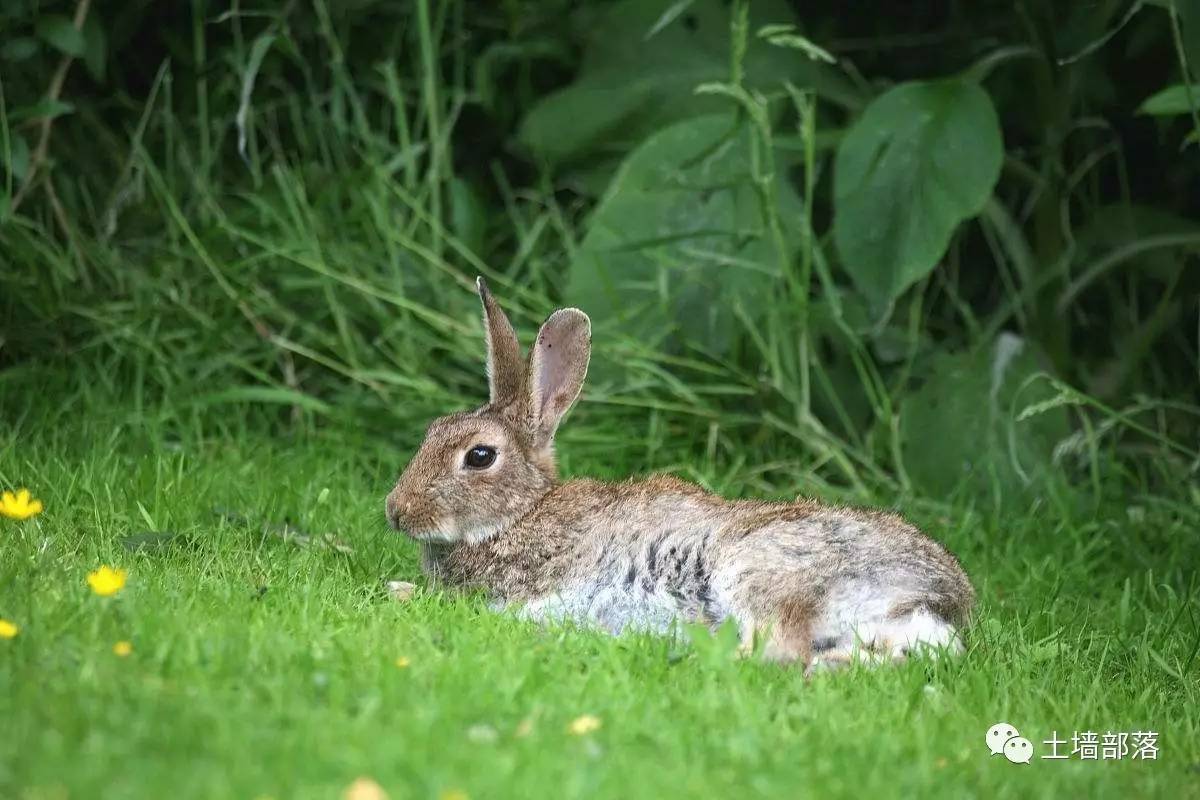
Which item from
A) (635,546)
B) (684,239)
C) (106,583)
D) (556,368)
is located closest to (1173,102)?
(684,239)

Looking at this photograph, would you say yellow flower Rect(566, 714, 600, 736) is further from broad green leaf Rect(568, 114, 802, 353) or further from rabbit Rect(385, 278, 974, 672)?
broad green leaf Rect(568, 114, 802, 353)

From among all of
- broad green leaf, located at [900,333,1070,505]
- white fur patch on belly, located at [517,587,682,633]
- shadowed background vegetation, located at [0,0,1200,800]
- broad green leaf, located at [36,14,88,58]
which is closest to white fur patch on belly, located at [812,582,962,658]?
shadowed background vegetation, located at [0,0,1200,800]

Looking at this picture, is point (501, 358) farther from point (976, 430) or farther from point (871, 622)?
point (976, 430)

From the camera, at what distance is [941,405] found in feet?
21.0

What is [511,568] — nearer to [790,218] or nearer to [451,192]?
[790,218]

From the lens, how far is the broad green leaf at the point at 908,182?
5945 mm

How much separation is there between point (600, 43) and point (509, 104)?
0.86 meters

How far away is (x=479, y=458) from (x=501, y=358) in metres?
0.32

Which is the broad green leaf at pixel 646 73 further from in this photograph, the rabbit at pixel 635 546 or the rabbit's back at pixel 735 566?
the rabbit's back at pixel 735 566

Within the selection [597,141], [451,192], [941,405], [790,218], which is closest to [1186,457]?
[941,405]

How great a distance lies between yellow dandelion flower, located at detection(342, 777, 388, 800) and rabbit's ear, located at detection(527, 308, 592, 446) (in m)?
2.38

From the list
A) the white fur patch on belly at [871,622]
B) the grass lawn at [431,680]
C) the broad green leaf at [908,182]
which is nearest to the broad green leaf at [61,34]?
the grass lawn at [431,680]

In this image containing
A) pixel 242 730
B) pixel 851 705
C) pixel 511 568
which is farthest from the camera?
pixel 511 568

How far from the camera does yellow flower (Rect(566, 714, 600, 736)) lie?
324 centimetres
